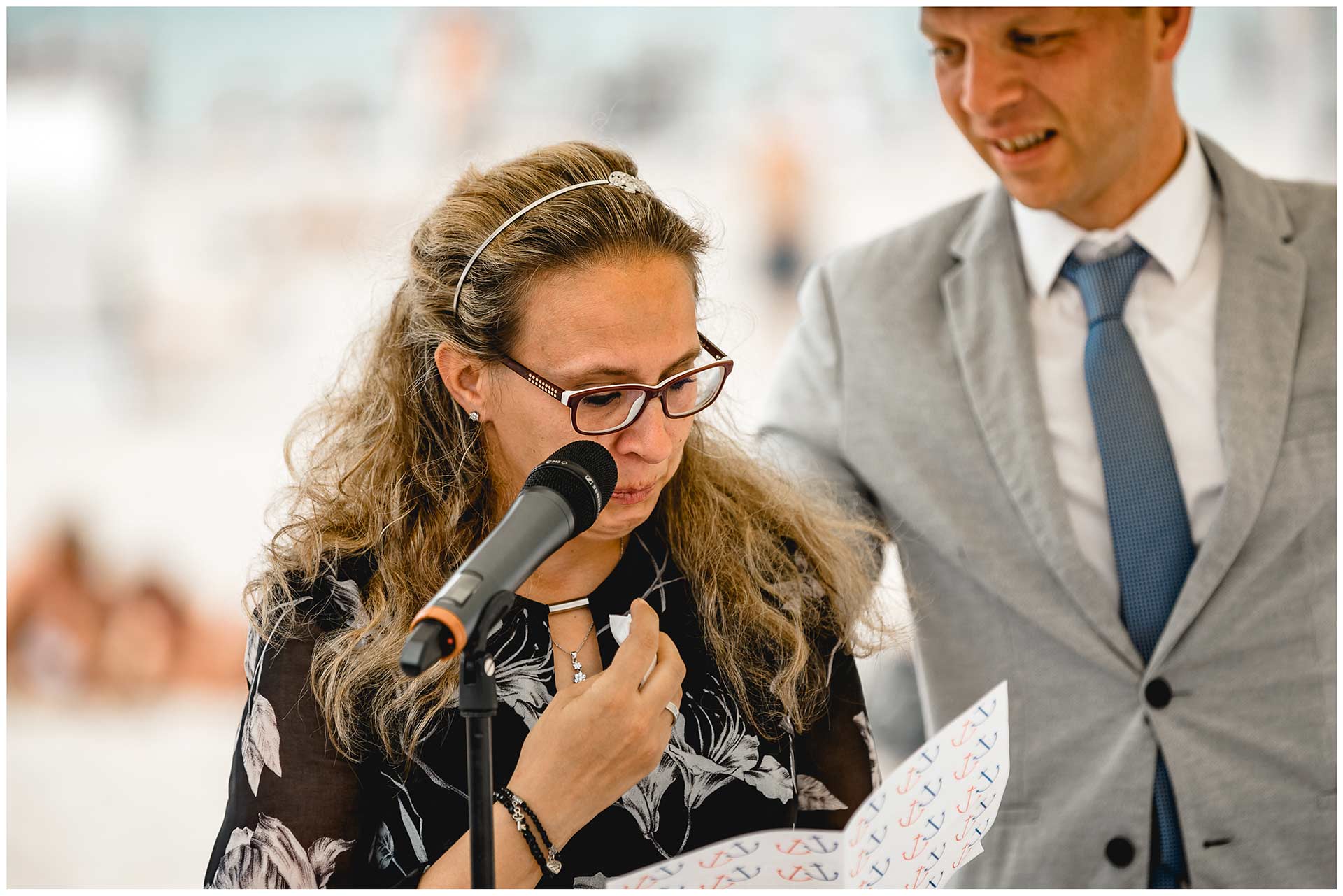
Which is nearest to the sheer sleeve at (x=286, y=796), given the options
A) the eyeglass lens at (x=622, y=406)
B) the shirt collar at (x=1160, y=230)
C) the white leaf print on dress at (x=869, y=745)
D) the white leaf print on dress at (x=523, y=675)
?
the white leaf print on dress at (x=523, y=675)

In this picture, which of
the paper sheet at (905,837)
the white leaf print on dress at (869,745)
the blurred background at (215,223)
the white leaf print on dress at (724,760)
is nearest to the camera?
the paper sheet at (905,837)

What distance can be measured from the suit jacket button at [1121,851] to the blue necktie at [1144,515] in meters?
0.05

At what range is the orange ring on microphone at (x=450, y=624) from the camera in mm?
792

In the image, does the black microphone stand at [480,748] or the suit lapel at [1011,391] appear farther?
the suit lapel at [1011,391]

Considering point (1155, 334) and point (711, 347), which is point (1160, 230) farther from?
point (711, 347)

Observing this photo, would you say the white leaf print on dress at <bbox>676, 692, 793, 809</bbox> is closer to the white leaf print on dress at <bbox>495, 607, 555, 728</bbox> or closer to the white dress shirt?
the white leaf print on dress at <bbox>495, 607, 555, 728</bbox>

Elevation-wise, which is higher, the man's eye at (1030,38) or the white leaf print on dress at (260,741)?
the man's eye at (1030,38)

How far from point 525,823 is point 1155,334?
4.06 feet

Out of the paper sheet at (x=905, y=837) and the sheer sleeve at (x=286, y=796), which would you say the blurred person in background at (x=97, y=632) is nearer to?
the sheer sleeve at (x=286, y=796)

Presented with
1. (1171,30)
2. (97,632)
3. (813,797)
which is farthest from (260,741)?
(97,632)

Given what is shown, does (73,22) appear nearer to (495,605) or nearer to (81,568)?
(81,568)

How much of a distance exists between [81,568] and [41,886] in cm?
83

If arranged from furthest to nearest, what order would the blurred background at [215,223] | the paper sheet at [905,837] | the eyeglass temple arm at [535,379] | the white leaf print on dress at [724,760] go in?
the blurred background at [215,223], the white leaf print on dress at [724,760], the eyeglass temple arm at [535,379], the paper sheet at [905,837]

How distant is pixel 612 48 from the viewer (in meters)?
3.13
